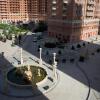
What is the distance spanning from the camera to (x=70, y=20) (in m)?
70.1

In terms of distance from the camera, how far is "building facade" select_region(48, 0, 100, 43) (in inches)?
2773

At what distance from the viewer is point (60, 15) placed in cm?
7281

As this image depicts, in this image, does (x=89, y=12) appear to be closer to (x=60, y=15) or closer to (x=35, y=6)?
(x=60, y=15)

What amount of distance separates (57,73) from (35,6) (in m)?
85.6

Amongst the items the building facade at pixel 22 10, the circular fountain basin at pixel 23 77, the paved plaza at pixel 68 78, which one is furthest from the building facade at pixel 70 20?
the building facade at pixel 22 10

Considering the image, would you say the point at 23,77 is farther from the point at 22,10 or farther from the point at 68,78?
the point at 22,10

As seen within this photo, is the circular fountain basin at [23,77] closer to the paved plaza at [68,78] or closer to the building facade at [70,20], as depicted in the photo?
A: the paved plaza at [68,78]

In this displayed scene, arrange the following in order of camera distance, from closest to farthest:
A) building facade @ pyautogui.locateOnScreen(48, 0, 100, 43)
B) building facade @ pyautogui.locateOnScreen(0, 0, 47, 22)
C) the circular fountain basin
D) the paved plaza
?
the paved plaza < the circular fountain basin < building facade @ pyautogui.locateOnScreen(48, 0, 100, 43) < building facade @ pyautogui.locateOnScreen(0, 0, 47, 22)

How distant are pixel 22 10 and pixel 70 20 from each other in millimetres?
58395

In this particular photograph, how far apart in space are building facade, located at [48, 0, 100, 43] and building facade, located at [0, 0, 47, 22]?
1782 inches

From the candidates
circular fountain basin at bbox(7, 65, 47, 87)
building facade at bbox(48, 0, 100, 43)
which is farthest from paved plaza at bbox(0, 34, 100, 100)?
building facade at bbox(48, 0, 100, 43)

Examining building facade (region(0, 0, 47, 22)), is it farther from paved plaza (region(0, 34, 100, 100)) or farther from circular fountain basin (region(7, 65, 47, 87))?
circular fountain basin (region(7, 65, 47, 87))

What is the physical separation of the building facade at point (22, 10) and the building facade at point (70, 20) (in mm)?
45273

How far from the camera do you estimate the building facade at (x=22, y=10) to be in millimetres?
119062
